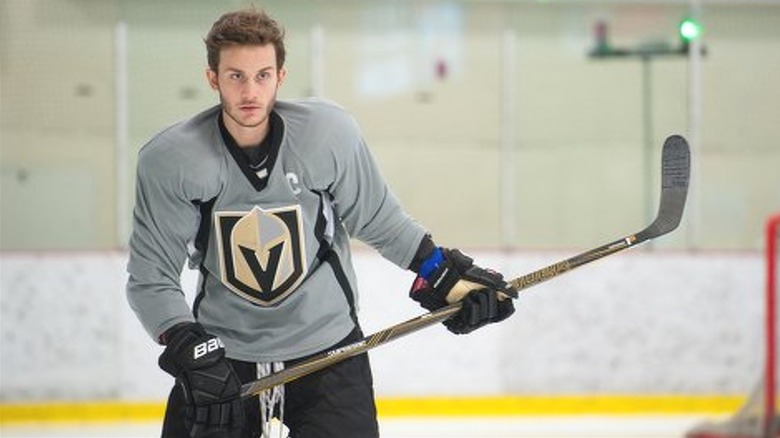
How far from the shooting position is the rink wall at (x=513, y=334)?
6.54m

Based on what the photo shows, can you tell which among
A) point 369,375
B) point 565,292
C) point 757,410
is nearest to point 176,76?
point 565,292

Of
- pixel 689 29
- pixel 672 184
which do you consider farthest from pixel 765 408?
pixel 689 29

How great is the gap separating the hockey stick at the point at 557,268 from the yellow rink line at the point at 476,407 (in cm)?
343

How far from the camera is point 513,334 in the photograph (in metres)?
6.82

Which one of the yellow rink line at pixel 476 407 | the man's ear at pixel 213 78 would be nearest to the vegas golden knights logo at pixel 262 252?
the man's ear at pixel 213 78

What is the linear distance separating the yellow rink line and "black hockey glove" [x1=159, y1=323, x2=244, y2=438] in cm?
379

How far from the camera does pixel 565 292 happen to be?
6883 millimetres

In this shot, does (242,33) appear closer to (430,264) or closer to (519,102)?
(430,264)

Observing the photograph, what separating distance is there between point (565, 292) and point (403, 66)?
4.21ft

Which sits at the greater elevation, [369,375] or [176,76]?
[176,76]

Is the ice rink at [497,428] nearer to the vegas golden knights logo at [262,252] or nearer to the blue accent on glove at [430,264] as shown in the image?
the blue accent on glove at [430,264]

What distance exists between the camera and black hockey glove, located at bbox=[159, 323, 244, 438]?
2799mm

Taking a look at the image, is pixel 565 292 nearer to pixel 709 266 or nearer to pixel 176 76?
pixel 709 266

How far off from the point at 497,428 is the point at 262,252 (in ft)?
12.0
